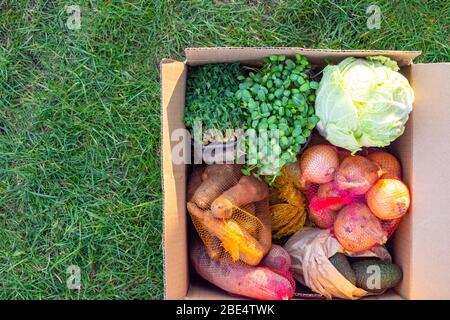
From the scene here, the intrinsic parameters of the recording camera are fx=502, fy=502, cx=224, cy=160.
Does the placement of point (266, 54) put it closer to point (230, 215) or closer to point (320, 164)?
point (320, 164)

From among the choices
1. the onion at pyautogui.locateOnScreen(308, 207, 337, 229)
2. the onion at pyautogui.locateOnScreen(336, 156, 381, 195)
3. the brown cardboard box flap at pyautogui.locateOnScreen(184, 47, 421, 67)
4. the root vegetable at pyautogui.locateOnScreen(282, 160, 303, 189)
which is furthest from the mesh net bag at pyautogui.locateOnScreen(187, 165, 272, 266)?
the brown cardboard box flap at pyautogui.locateOnScreen(184, 47, 421, 67)

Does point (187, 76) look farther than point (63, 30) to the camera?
No

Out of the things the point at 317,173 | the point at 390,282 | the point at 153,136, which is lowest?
the point at 390,282

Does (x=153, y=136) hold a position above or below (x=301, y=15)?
below

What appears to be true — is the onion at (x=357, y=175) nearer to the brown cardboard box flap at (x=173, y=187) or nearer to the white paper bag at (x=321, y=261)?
the white paper bag at (x=321, y=261)

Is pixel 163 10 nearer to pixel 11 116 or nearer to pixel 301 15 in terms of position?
A: pixel 301 15

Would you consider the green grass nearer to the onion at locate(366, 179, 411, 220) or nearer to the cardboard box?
the cardboard box

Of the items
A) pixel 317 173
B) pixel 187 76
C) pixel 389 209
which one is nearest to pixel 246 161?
pixel 317 173

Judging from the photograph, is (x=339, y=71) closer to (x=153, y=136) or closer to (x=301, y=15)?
(x=301, y=15)
